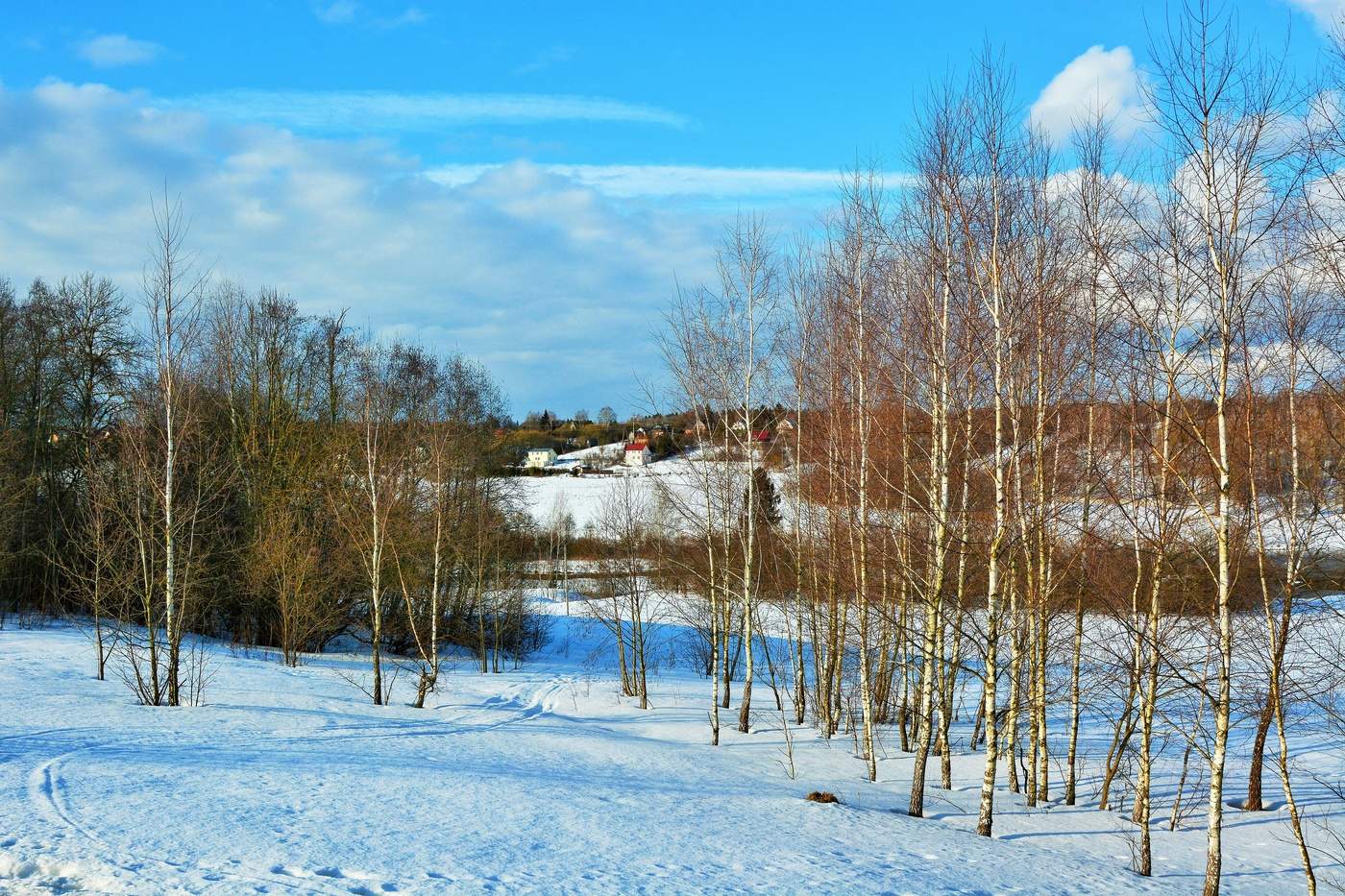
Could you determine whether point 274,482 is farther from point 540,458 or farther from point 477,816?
point 540,458

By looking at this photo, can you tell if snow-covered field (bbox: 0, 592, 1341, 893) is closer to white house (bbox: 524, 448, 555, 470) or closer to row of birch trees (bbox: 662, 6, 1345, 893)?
row of birch trees (bbox: 662, 6, 1345, 893)

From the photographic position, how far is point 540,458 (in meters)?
78.8

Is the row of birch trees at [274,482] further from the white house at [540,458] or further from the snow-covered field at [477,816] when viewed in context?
the white house at [540,458]

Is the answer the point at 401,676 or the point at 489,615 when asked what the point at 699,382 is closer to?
the point at 401,676

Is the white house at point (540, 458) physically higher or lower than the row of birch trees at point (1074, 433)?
higher

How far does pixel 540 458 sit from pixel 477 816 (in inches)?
2785

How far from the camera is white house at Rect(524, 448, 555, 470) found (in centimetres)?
7154

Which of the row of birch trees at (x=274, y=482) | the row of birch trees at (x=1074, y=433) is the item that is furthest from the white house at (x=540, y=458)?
the row of birch trees at (x=1074, y=433)

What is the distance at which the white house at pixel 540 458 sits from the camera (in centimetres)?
7154

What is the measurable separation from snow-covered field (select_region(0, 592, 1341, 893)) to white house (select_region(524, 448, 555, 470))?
5442 centimetres

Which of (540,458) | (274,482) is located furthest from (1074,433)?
(540,458)

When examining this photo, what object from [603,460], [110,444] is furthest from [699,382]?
[603,460]

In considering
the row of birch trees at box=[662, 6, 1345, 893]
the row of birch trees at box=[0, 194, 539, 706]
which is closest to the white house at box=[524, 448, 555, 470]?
the row of birch trees at box=[0, 194, 539, 706]

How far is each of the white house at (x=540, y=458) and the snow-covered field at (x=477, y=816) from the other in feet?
179
